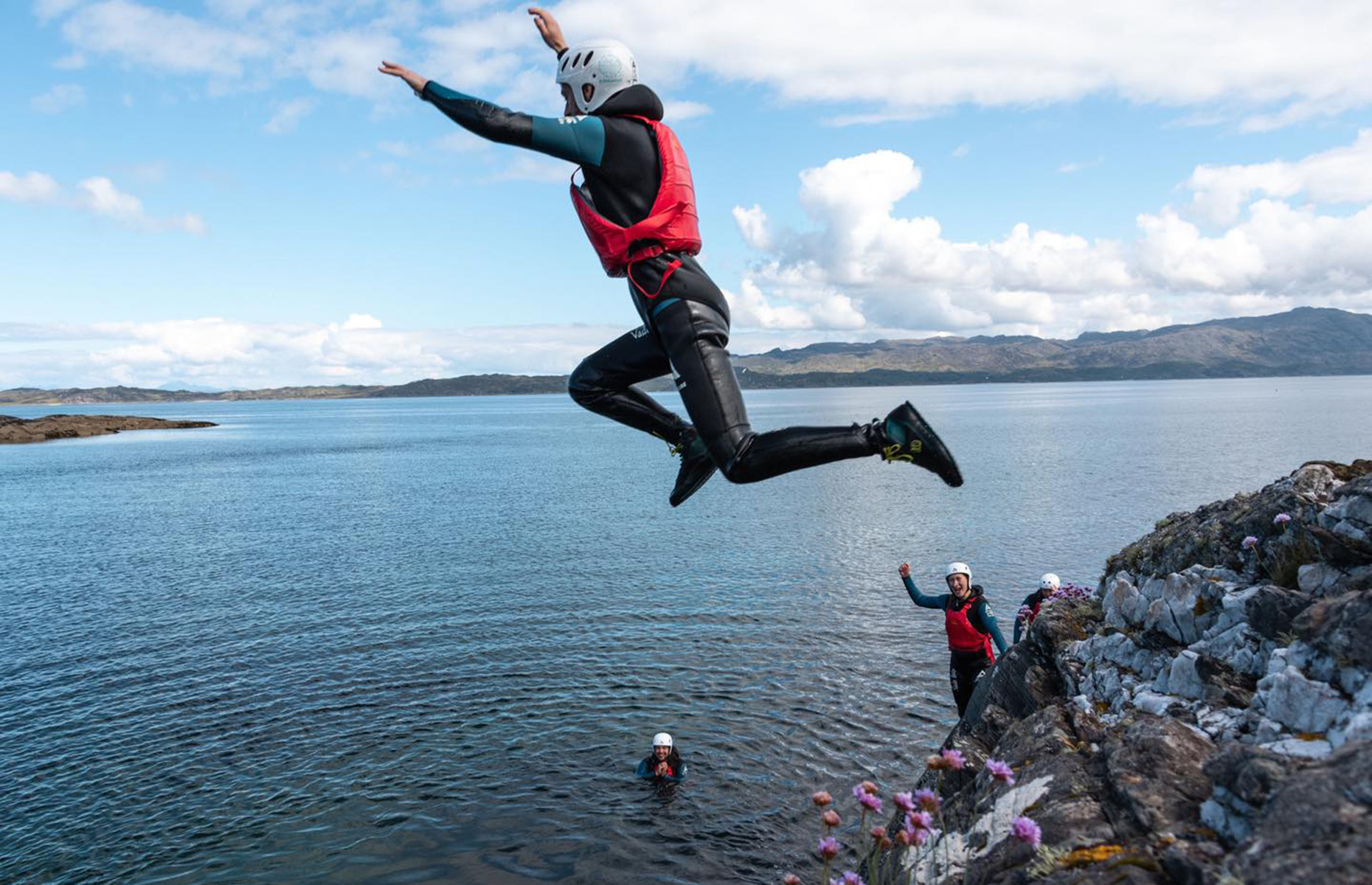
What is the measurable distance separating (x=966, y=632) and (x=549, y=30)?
506 inches

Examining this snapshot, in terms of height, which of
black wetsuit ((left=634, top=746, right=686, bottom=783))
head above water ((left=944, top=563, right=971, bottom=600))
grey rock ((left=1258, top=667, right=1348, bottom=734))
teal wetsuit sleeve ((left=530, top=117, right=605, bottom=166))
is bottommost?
black wetsuit ((left=634, top=746, right=686, bottom=783))

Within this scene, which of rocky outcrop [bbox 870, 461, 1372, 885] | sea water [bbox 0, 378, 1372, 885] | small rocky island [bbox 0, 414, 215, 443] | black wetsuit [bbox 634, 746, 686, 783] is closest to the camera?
A: rocky outcrop [bbox 870, 461, 1372, 885]

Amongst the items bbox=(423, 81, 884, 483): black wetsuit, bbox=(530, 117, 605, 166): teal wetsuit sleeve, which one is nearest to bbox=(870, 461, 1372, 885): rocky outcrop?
bbox=(423, 81, 884, 483): black wetsuit

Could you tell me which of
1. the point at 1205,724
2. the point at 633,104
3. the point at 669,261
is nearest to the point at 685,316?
the point at 669,261

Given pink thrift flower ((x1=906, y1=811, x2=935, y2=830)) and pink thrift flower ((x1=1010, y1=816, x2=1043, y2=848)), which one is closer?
pink thrift flower ((x1=1010, y1=816, x2=1043, y2=848))

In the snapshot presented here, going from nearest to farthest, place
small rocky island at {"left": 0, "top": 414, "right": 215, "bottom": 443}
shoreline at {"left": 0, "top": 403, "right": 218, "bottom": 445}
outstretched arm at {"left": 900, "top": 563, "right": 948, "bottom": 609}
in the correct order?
outstretched arm at {"left": 900, "top": 563, "right": 948, "bottom": 609}, shoreline at {"left": 0, "top": 403, "right": 218, "bottom": 445}, small rocky island at {"left": 0, "top": 414, "right": 215, "bottom": 443}

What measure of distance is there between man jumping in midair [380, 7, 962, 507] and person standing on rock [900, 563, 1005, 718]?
9.81 meters

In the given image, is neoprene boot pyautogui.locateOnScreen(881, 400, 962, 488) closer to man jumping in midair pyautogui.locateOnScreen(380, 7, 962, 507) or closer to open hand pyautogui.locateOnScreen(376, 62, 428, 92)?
man jumping in midair pyautogui.locateOnScreen(380, 7, 962, 507)

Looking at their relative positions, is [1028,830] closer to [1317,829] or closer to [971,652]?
[1317,829]

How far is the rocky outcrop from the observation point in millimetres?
4449

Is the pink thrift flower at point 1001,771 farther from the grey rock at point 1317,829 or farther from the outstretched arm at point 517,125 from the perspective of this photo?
the outstretched arm at point 517,125

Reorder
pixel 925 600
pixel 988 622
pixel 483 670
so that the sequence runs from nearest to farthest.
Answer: pixel 988 622 → pixel 925 600 → pixel 483 670

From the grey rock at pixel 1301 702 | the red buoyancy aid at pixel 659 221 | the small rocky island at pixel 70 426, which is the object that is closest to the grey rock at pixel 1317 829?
the grey rock at pixel 1301 702

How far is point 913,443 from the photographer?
6.11 m
